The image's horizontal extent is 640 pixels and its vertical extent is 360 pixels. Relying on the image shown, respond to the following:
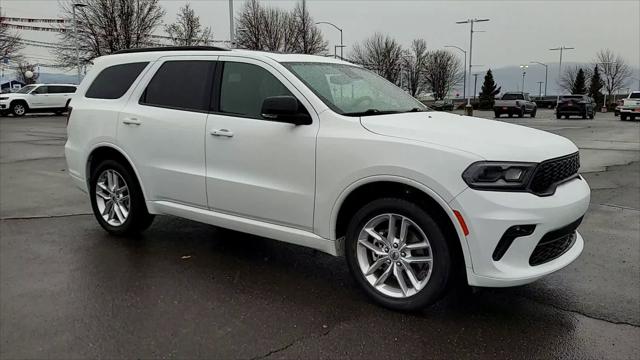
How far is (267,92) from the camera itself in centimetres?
439

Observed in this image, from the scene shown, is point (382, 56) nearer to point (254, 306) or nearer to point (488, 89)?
point (488, 89)

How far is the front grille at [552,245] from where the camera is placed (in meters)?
3.47

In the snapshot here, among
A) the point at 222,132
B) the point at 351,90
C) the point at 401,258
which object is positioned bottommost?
the point at 401,258

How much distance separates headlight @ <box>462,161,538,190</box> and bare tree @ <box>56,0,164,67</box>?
44347 mm

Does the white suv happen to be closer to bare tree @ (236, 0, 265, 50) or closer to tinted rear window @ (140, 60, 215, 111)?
tinted rear window @ (140, 60, 215, 111)

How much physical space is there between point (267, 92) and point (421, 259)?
71.8 inches

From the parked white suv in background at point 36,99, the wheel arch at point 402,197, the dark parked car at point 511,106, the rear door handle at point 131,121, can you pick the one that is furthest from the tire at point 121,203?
the dark parked car at point 511,106

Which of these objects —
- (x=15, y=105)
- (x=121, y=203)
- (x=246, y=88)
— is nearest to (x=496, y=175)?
(x=246, y=88)

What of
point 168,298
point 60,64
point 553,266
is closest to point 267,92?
point 168,298

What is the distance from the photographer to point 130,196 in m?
5.34

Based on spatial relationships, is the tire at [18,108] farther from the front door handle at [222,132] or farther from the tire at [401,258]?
the tire at [401,258]

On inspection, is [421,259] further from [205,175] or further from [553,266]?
[205,175]

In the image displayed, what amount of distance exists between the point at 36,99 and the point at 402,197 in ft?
113

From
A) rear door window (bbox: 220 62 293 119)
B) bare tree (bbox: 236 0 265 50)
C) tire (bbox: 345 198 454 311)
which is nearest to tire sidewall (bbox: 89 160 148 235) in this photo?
rear door window (bbox: 220 62 293 119)
